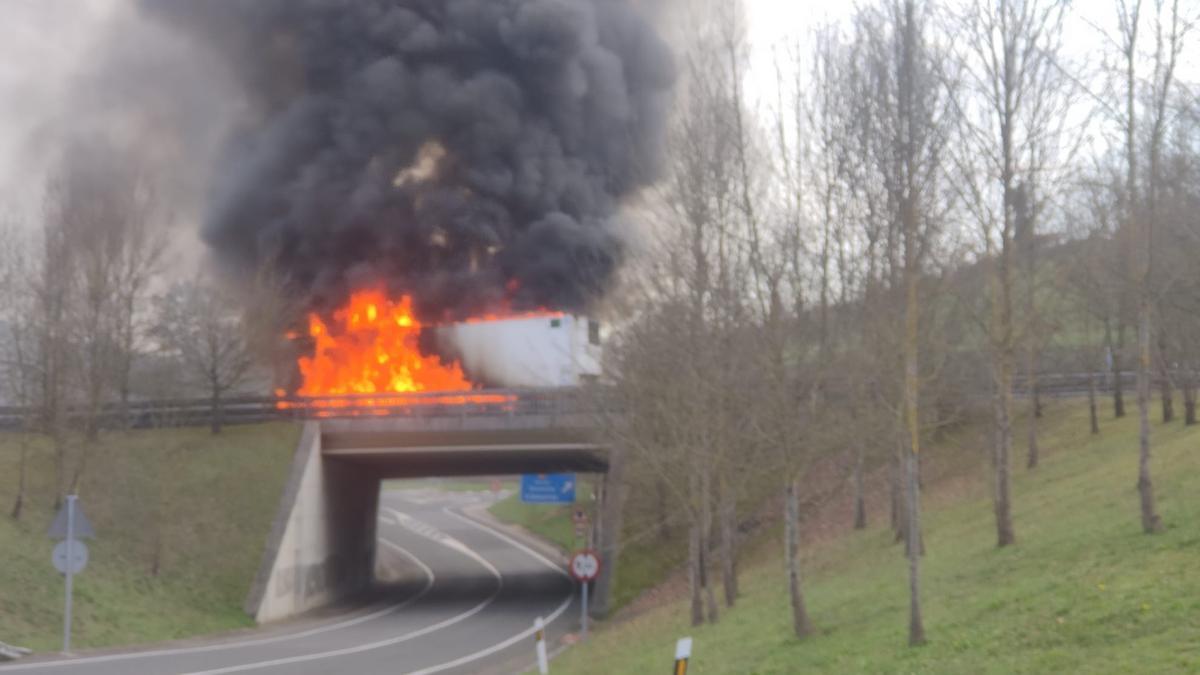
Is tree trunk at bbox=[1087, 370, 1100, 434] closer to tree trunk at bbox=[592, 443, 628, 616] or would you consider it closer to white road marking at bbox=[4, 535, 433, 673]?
tree trunk at bbox=[592, 443, 628, 616]

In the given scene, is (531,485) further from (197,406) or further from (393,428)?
(197,406)

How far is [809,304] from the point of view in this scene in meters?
18.0

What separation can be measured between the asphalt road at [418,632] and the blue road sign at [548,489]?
3390 millimetres

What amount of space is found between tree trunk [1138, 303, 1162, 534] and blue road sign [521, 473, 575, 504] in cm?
2399

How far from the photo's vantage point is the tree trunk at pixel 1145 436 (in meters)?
14.6

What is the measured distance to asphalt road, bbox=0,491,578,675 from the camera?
20641 mm

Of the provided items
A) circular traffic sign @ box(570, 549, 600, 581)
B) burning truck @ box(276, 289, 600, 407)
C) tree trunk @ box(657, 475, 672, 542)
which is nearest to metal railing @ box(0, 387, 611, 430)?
burning truck @ box(276, 289, 600, 407)

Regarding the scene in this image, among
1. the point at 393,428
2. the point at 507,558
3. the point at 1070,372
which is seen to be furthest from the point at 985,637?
the point at 507,558

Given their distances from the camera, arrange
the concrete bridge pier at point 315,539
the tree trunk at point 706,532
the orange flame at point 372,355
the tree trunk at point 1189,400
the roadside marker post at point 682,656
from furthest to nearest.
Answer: the orange flame at point 372,355
the concrete bridge pier at point 315,539
the tree trunk at point 1189,400
the tree trunk at point 706,532
the roadside marker post at point 682,656

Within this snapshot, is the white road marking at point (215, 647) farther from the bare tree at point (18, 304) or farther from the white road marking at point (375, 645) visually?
the bare tree at point (18, 304)

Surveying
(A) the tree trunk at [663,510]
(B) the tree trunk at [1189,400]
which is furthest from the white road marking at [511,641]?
(B) the tree trunk at [1189,400]

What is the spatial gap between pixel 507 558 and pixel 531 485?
632 inches

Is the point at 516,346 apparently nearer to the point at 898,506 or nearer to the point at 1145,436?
the point at 898,506

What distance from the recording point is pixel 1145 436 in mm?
15398
